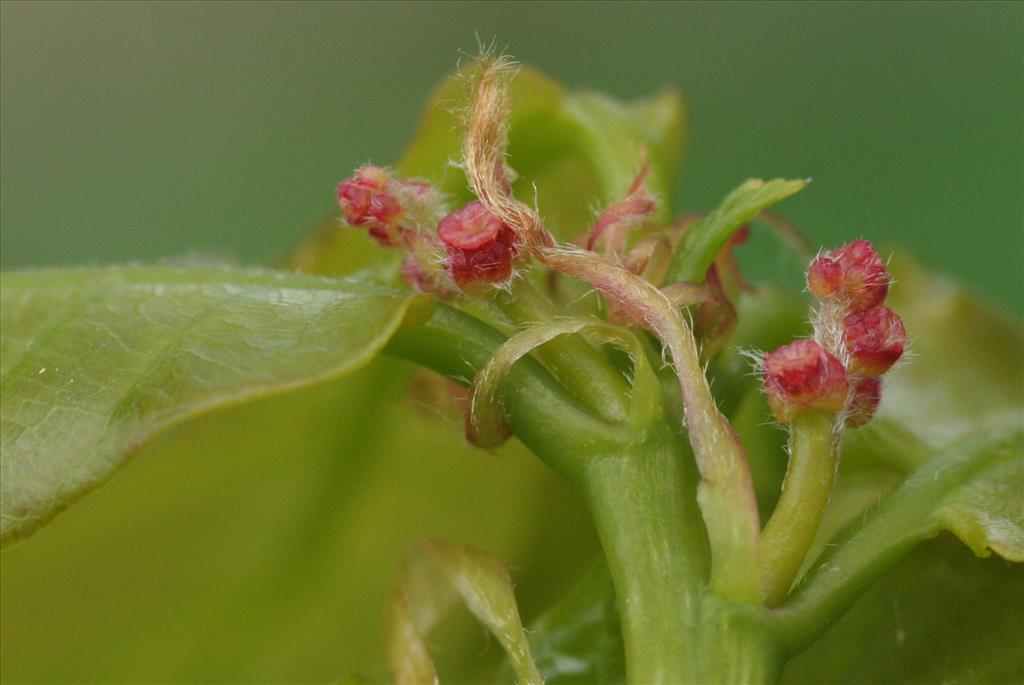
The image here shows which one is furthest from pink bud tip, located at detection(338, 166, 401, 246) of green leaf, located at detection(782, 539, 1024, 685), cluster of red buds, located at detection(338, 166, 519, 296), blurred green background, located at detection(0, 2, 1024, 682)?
blurred green background, located at detection(0, 2, 1024, 682)

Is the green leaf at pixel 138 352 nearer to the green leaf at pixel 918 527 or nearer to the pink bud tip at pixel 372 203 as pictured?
the pink bud tip at pixel 372 203

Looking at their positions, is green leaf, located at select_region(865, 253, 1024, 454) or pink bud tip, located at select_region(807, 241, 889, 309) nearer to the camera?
pink bud tip, located at select_region(807, 241, 889, 309)

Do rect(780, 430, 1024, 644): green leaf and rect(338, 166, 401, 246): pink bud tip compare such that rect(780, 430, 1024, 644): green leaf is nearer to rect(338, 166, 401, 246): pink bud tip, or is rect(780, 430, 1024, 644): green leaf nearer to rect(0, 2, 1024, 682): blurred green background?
rect(338, 166, 401, 246): pink bud tip

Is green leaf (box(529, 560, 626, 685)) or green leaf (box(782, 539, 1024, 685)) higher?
green leaf (box(782, 539, 1024, 685))

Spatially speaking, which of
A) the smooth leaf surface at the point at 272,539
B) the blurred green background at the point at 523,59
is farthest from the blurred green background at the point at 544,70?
the smooth leaf surface at the point at 272,539

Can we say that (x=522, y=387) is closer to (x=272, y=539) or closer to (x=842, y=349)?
(x=842, y=349)

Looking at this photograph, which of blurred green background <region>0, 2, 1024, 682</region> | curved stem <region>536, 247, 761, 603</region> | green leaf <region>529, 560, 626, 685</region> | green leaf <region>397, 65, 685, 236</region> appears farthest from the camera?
blurred green background <region>0, 2, 1024, 682</region>

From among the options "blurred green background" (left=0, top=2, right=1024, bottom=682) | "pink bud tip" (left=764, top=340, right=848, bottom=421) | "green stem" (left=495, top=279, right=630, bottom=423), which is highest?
"pink bud tip" (left=764, top=340, right=848, bottom=421)

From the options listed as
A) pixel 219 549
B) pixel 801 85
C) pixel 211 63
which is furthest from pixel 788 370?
pixel 211 63

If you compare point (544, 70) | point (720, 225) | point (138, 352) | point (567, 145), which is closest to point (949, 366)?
point (567, 145)
